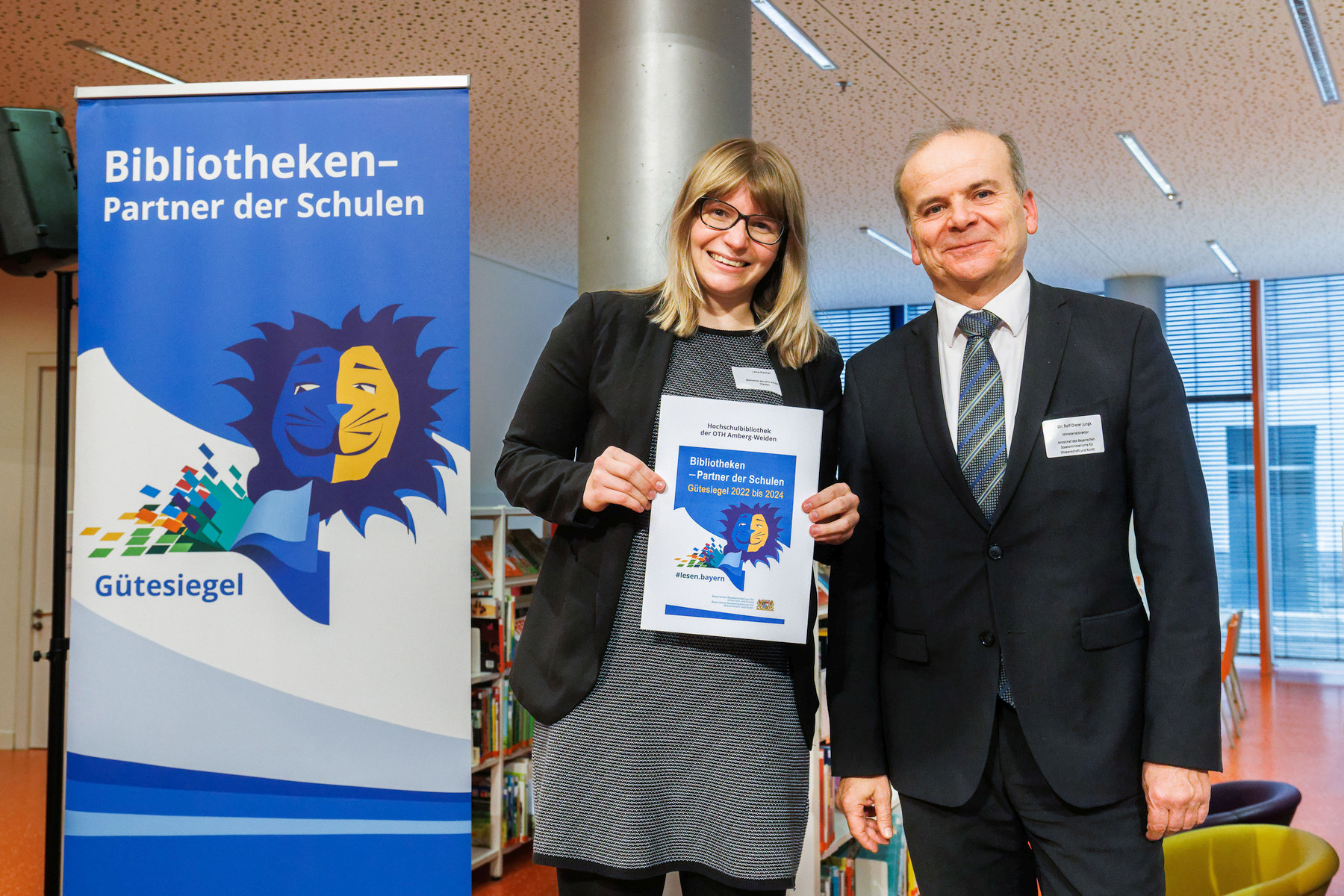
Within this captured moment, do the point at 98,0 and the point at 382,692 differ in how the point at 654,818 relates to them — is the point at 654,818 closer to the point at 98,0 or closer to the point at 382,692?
the point at 382,692

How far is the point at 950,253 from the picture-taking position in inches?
64.5

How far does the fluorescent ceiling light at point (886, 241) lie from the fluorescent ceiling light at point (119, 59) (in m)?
5.00

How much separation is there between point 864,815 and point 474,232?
670 centimetres

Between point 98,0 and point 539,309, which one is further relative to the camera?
point 539,309

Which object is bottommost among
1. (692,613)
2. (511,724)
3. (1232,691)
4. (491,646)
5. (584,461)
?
(1232,691)

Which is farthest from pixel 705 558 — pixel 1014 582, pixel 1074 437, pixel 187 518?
pixel 187 518

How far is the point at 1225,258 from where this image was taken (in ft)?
28.6

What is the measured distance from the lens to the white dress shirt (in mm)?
1621

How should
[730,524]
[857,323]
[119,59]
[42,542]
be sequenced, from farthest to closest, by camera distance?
1. [857,323]
2. [42,542]
3. [119,59]
4. [730,524]

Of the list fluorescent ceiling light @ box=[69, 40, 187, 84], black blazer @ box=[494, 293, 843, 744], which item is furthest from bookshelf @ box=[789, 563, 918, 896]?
fluorescent ceiling light @ box=[69, 40, 187, 84]

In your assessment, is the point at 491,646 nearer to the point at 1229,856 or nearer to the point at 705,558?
the point at 1229,856

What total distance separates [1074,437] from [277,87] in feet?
5.88

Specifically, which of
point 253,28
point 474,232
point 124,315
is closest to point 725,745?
point 124,315

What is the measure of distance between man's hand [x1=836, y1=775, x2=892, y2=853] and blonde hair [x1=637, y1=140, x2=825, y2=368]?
0.72m
